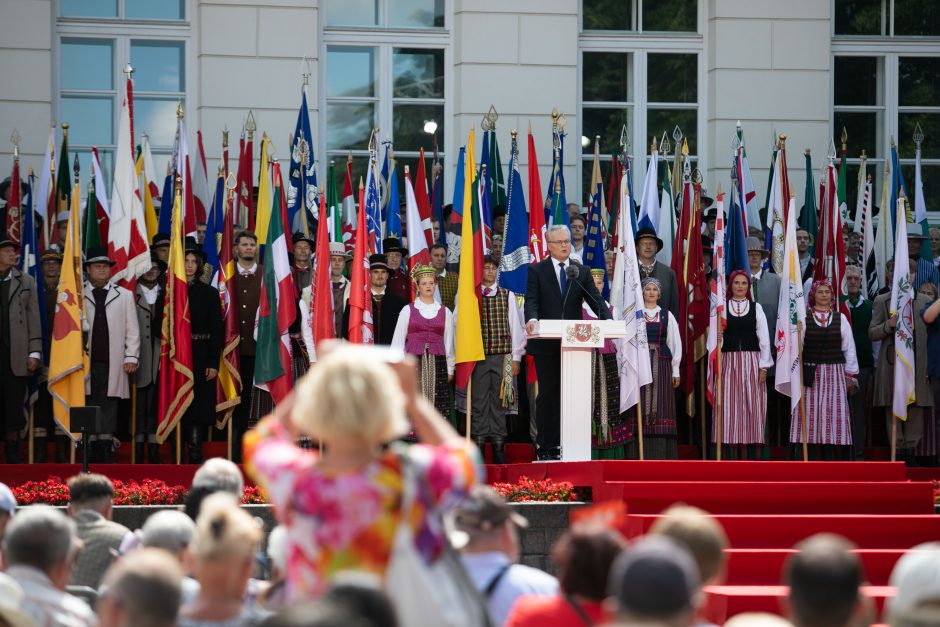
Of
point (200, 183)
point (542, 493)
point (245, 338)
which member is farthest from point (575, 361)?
point (200, 183)

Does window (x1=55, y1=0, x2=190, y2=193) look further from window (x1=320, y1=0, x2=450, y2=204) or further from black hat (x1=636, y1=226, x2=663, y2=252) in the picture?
black hat (x1=636, y1=226, x2=663, y2=252)

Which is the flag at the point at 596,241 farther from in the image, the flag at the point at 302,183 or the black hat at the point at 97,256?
the black hat at the point at 97,256

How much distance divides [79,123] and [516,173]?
19.5 ft

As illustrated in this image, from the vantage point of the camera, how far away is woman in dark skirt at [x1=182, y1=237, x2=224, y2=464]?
41.5 feet

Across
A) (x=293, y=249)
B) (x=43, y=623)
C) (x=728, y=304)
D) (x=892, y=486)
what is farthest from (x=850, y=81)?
(x=43, y=623)

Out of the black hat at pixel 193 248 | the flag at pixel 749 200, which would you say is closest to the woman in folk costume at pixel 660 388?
the flag at pixel 749 200

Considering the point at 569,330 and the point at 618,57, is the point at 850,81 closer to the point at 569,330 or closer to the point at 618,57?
the point at 618,57

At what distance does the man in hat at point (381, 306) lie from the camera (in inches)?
509

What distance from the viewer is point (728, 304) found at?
42.4 feet

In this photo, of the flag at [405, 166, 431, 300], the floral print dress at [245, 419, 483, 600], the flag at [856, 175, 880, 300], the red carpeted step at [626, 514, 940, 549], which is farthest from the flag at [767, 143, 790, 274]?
the floral print dress at [245, 419, 483, 600]

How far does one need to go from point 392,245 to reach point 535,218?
1.35m

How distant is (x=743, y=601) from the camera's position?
25.7 ft

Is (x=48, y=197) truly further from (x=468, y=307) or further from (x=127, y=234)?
(x=468, y=307)

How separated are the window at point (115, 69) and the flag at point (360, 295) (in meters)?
4.90
